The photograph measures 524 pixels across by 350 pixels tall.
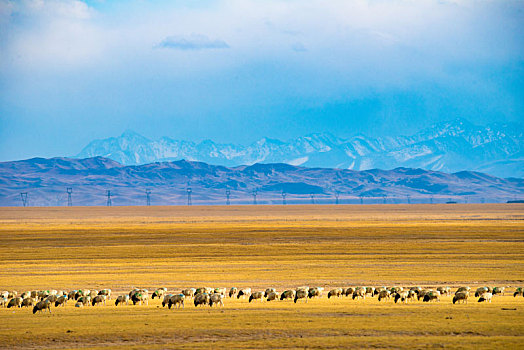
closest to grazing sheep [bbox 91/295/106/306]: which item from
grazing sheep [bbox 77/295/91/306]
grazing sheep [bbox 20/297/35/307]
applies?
grazing sheep [bbox 77/295/91/306]

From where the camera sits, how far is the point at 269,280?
112 ft

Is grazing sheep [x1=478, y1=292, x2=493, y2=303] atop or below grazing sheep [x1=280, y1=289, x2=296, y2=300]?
below

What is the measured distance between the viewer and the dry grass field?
17.7 metres

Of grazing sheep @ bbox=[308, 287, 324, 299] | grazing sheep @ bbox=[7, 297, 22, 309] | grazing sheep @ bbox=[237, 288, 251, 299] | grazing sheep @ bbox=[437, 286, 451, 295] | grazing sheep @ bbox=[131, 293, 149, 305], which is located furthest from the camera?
grazing sheep @ bbox=[437, 286, 451, 295]

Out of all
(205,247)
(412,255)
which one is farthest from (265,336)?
(205,247)

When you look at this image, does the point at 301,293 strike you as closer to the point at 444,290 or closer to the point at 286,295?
the point at 286,295

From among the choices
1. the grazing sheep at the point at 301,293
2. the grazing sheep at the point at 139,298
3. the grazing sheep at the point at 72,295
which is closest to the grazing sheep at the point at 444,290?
the grazing sheep at the point at 301,293

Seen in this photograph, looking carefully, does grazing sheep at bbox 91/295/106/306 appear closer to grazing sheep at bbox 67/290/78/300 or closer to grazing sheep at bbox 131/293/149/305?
grazing sheep at bbox 131/293/149/305

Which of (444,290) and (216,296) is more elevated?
(216,296)

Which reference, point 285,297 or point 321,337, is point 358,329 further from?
point 285,297

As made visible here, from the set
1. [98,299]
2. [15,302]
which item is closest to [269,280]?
[98,299]

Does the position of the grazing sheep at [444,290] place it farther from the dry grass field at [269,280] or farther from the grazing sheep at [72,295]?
the grazing sheep at [72,295]

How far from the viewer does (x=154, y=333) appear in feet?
60.5

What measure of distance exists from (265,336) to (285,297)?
27.7ft
